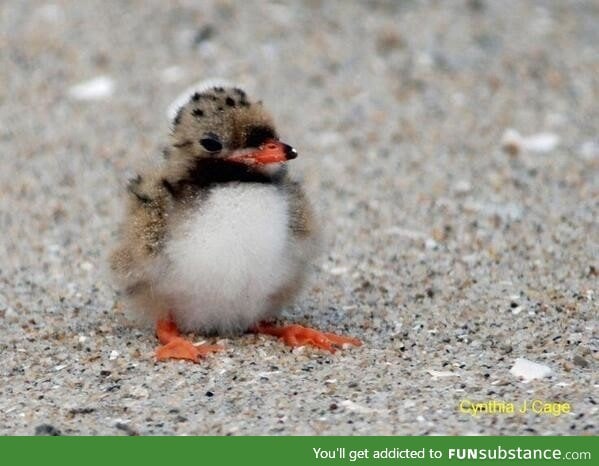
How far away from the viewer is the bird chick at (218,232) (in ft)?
14.1

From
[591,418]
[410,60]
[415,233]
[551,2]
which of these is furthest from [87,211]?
[551,2]

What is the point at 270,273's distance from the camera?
14.5ft

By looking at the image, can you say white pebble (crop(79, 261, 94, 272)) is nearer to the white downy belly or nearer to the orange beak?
the white downy belly

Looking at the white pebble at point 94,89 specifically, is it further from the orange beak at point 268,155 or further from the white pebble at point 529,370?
the white pebble at point 529,370

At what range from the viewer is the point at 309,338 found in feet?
14.9

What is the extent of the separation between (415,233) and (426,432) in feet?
7.50

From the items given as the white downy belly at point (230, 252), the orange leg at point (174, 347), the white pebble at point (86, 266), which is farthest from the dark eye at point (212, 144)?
the white pebble at point (86, 266)

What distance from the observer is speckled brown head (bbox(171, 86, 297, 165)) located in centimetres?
435

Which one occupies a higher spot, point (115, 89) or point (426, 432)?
point (115, 89)

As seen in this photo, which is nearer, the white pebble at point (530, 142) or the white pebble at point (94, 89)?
the white pebble at point (530, 142)

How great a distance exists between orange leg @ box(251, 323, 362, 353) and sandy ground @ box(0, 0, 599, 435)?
0.05 m

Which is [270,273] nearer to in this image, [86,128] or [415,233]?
[415,233]

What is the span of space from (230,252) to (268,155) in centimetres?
34

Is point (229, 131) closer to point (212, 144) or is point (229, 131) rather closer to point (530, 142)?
point (212, 144)
